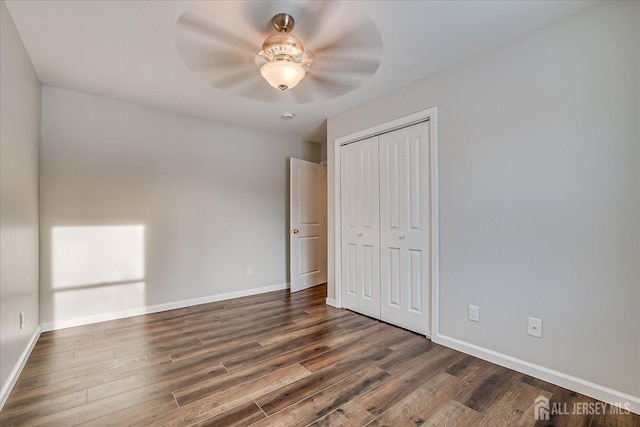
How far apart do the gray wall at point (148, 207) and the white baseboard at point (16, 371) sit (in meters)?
0.47

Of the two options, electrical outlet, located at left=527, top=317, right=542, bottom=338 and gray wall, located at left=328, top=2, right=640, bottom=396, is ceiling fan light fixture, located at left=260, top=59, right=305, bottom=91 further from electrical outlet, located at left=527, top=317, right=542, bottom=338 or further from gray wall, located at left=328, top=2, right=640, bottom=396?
electrical outlet, located at left=527, top=317, right=542, bottom=338

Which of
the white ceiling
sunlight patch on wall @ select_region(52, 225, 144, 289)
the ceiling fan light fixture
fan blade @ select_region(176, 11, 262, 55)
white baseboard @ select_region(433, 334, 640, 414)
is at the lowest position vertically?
white baseboard @ select_region(433, 334, 640, 414)

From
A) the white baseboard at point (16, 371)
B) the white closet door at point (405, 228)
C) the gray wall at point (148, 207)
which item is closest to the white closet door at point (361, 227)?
the white closet door at point (405, 228)

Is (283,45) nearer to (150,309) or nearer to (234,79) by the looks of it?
(234,79)

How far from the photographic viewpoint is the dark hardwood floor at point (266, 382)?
5.28 feet

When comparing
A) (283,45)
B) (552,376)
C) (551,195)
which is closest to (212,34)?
(283,45)

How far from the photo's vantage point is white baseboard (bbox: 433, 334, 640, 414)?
1.68 metres

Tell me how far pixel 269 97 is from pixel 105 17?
1526 mm

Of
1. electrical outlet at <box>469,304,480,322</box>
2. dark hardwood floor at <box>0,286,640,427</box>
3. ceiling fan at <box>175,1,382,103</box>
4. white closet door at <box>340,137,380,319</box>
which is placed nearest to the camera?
dark hardwood floor at <box>0,286,640,427</box>

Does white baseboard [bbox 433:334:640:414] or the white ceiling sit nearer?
white baseboard [bbox 433:334:640:414]

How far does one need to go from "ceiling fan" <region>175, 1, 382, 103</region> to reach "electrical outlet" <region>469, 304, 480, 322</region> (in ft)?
6.93

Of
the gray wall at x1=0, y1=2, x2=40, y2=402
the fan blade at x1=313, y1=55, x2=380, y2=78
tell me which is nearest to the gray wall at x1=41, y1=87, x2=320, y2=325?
the gray wall at x1=0, y1=2, x2=40, y2=402

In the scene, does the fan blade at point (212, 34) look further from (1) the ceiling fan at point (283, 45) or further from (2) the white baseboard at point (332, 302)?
(2) the white baseboard at point (332, 302)

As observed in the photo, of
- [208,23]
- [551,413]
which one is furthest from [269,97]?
[551,413]
